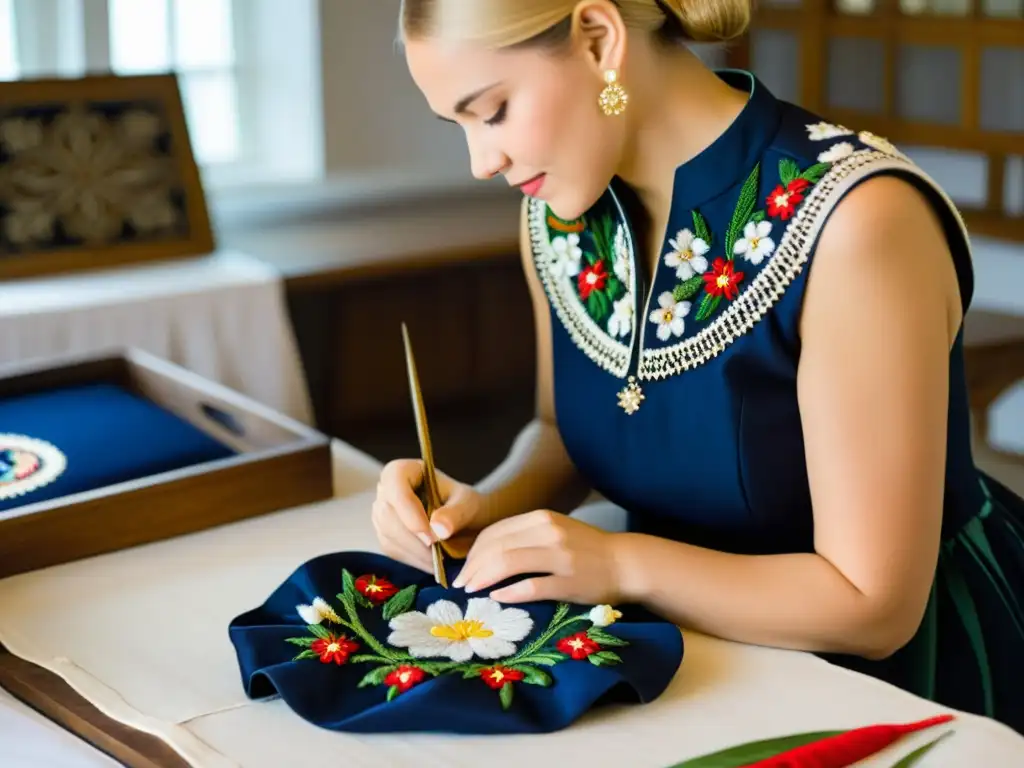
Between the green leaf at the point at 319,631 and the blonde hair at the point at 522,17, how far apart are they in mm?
480

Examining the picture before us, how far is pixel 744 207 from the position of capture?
4.19 feet

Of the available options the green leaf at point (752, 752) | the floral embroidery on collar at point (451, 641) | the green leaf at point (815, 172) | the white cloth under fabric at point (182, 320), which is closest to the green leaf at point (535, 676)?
the floral embroidery on collar at point (451, 641)

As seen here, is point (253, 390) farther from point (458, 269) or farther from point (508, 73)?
point (508, 73)

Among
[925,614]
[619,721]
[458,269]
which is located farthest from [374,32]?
[619,721]

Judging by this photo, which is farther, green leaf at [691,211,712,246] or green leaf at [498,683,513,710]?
green leaf at [691,211,712,246]

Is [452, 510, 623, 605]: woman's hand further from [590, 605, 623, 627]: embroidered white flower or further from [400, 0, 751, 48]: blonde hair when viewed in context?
[400, 0, 751, 48]: blonde hair

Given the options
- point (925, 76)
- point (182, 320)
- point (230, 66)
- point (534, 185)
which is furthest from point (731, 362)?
point (925, 76)

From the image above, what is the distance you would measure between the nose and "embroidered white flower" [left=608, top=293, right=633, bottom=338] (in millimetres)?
219

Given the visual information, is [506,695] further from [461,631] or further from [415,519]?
[415,519]

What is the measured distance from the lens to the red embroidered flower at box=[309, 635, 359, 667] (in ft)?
3.52

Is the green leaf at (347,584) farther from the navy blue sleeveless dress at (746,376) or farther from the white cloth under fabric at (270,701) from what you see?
the navy blue sleeveless dress at (746,376)

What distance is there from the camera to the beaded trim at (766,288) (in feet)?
3.96

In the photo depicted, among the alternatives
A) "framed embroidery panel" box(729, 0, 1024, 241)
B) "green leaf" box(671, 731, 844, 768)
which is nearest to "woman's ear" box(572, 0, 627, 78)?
"green leaf" box(671, 731, 844, 768)

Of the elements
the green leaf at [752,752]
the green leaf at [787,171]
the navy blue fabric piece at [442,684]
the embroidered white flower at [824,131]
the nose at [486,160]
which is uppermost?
the embroidered white flower at [824,131]
